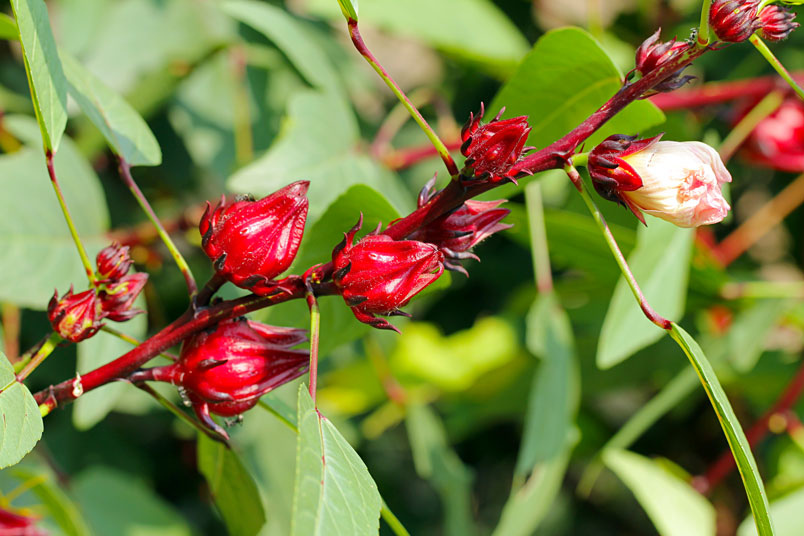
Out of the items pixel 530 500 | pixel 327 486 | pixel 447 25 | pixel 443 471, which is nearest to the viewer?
pixel 327 486

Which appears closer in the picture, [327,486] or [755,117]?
[327,486]

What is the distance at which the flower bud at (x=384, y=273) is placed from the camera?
43 centimetres

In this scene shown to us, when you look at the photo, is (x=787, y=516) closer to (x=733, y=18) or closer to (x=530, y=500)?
(x=530, y=500)

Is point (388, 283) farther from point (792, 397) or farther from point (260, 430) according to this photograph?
point (792, 397)

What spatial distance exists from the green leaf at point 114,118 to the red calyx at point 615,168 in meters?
0.36

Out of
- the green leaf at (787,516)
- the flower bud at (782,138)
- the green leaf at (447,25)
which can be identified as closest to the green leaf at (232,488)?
the green leaf at (787,516)

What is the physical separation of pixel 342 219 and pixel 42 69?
221mm

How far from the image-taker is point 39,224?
86 centimetres

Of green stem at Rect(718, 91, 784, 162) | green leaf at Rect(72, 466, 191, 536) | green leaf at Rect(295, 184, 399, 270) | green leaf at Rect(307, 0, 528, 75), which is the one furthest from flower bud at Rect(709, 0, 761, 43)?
green leaf at Rect(72, 466, 191, 536)

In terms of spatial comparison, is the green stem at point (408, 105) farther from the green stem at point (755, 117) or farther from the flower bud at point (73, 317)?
the green stem at point (755, 117)

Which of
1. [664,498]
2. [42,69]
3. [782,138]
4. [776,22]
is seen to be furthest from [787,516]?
[42,69]

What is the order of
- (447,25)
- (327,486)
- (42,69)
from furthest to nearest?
(447,25)
(42,69)
(327,486)

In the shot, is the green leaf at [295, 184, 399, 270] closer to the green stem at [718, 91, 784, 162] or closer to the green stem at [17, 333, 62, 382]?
the green stem at [17, 333, 62, 382]

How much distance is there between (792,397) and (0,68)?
1.37m
